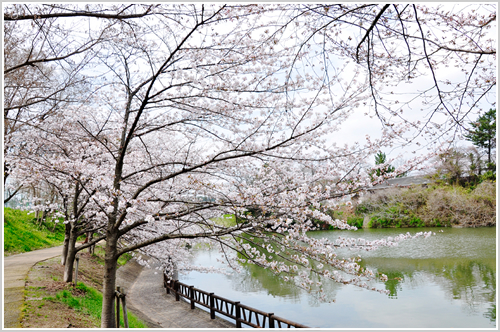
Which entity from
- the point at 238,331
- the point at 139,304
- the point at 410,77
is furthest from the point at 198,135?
the point at 139,304

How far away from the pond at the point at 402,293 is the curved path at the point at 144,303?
1.87 m

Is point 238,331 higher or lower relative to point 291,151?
lower

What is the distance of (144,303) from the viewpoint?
9289 mm

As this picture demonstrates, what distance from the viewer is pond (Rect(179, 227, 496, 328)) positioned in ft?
25.8

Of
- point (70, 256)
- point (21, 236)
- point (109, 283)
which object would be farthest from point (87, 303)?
point (21, 236)

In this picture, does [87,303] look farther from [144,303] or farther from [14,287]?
[144,303]

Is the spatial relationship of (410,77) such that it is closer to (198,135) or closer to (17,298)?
(198,135)

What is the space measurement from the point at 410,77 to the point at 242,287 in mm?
9996

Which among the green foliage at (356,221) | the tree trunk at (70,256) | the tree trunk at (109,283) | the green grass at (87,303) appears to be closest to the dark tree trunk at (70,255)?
the tree trunk at (70,256)

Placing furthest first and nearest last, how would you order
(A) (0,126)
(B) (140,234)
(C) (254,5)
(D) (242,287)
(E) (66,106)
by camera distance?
(D) (242,287)
(B) (140,234)
(E) (66,106)
(A) (0,126)
(C) (254,5)

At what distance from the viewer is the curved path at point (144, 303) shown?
575cm

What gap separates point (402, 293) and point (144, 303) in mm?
7961

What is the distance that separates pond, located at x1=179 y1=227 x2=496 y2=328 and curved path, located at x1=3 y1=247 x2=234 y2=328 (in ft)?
6.14

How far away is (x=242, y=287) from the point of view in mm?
11430
